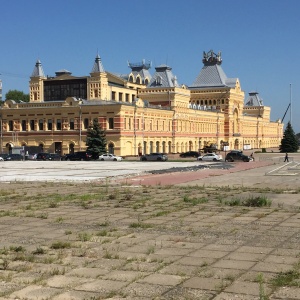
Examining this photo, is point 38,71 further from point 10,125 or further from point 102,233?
point 102,233

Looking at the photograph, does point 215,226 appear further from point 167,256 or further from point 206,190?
point 206,190

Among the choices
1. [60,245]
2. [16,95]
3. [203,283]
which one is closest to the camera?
[203,283]

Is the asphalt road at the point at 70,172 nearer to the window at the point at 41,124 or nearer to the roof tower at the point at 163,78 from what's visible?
→ the window at the point at 41,124

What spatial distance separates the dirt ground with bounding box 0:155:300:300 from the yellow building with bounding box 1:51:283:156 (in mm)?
53710

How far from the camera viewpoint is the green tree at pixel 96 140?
220 feet

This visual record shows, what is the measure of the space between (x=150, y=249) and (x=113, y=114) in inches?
2408

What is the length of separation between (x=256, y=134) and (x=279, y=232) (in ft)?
398

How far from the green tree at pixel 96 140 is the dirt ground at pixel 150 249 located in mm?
47346

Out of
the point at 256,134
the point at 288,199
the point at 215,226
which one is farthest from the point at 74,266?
the point at 256,134

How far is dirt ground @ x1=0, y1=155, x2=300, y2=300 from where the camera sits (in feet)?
27.2

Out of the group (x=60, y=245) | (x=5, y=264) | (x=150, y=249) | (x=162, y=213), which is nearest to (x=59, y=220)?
(x=162, y=213)

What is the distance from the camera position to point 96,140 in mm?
67688

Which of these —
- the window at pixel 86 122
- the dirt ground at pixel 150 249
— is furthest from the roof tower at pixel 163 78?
the dirt ground at pixel 150 249

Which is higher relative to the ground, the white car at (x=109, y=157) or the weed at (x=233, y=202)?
the white car at (x=109, y=157)
